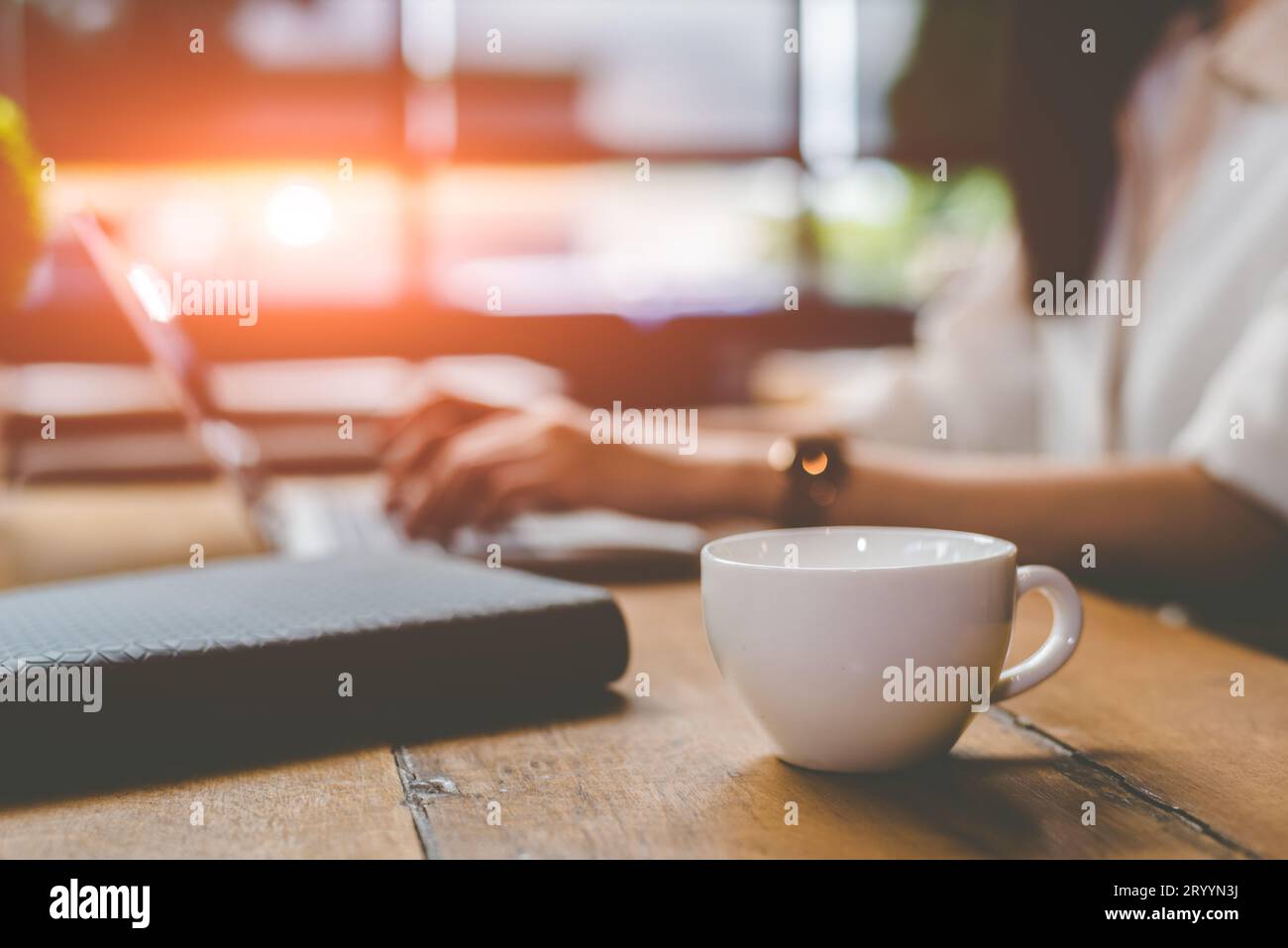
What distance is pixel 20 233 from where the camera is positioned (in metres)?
1.03

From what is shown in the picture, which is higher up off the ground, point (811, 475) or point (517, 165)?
point (517, 165)

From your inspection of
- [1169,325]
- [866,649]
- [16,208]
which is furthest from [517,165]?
[866,649]

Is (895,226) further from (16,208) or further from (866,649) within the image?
(866,649)

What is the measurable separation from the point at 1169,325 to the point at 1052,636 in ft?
2.45

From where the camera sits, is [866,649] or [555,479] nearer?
[866,649]

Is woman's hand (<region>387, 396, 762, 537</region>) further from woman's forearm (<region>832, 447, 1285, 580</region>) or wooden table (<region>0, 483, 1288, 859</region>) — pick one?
wooden table (<region>0, 483, 1288, 859</region>)

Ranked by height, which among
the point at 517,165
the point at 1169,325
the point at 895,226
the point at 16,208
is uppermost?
the point at 517,165

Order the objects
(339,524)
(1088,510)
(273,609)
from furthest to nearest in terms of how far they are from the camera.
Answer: (339,524)
(1088,510)
(273,609)

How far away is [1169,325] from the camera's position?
1090 millimetres

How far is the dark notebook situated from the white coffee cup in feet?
0.34

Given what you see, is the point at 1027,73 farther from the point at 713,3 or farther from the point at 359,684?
the point at 713,3

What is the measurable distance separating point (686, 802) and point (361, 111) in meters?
3.76

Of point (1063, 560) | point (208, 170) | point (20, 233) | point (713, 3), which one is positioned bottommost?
point (1063, 560)

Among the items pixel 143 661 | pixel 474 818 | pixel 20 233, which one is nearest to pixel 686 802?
pixel 474 818
